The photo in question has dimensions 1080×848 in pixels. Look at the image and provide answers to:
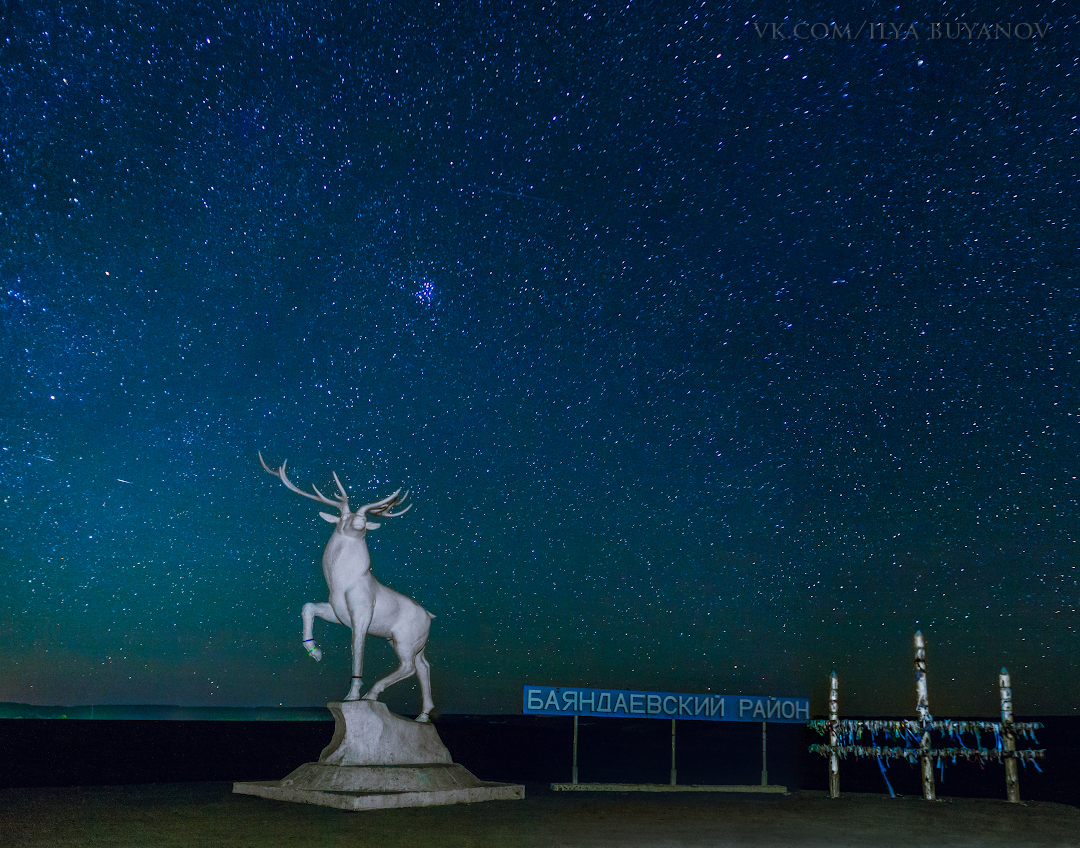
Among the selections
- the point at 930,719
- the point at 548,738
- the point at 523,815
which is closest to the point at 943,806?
the point at 930,719

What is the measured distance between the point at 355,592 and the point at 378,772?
2.92m

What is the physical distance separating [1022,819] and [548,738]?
33729 millimetres

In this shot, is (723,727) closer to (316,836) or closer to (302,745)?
(302,745)

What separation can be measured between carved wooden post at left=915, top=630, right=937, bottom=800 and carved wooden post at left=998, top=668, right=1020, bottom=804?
1347mm

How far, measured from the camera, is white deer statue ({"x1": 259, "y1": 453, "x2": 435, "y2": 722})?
16.2m

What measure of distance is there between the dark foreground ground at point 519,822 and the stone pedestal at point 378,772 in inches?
14.7

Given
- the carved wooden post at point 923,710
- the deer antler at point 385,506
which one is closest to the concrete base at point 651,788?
the carved wooden post at point 923,710

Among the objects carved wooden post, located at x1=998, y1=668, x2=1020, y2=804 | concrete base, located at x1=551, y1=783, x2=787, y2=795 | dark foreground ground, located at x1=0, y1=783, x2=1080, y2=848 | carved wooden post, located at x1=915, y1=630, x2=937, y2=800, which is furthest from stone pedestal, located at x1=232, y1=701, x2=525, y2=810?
carved wooden post, located at x1=998, y1=668, x2=1020, y2=804

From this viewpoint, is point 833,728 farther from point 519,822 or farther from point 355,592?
point 355,592

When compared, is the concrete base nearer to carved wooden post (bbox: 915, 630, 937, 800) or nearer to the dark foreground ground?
the dark foreground ground

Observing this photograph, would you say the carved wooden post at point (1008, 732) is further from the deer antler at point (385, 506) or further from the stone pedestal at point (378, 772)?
the deer antler at point (385, 506)

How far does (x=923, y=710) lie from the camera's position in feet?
59.2

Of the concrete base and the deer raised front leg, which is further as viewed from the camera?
the concrete base

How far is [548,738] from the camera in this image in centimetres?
4716
